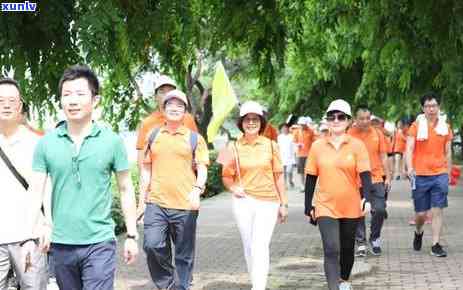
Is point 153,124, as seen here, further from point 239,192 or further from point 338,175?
point 338,175

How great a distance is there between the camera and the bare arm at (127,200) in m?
5.32

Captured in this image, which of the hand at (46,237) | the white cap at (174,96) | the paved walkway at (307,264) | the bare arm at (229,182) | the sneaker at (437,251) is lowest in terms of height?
the paved walkway at (307,264)

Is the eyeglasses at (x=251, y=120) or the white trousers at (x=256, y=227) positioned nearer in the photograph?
the white trousers at (x=256, y=227)

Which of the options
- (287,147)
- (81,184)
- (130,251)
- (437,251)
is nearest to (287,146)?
(287,147)

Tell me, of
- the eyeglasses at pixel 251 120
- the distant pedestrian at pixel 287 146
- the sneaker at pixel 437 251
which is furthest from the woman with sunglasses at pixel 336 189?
the distant pedestrian at pixel 287 146

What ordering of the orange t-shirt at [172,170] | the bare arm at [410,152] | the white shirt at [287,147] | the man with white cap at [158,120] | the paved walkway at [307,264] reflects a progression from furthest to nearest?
the white shirt at [287,147]
the bare arm at [410,152]
the paved walkway at [307,264]
the man with white cap at [158,120]
the orange t-shirt at [172,170]

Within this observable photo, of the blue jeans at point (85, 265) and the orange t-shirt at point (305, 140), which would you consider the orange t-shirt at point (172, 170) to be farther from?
the orange t-shirt at point (305, 140)

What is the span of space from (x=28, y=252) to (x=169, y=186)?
7.50 ft

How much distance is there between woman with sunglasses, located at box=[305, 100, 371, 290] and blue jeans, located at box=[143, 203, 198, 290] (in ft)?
3.47

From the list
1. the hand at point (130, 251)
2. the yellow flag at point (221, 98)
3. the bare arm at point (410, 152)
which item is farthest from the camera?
the bare arm at point (410, 152)

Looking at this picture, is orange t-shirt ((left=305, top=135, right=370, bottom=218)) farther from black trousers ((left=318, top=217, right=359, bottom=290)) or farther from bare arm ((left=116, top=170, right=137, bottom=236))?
bare arm ((left=116, top=170, right=137, bottom=236))

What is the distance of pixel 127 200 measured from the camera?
538cm

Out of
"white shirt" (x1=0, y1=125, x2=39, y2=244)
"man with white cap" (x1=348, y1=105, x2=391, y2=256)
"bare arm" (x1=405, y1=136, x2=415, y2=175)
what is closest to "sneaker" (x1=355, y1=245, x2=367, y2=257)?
"man with white cap" (x1=348, y1=105, x2=391, y2=256)

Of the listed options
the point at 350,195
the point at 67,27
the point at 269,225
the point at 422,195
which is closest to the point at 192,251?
the point at 269,225
